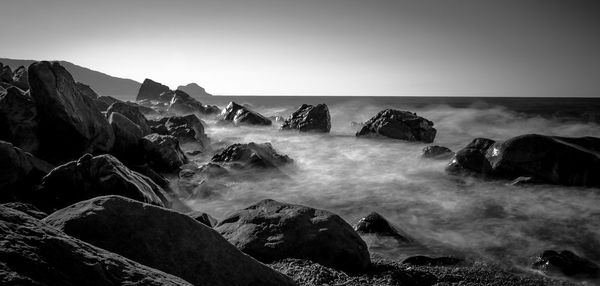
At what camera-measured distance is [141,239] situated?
126 inches

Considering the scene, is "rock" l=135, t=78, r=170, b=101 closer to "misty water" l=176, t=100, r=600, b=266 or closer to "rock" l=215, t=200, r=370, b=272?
"misty water" l=176, t=100, r=600, b=266

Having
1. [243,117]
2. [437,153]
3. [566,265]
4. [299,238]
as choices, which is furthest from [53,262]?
[243,117]

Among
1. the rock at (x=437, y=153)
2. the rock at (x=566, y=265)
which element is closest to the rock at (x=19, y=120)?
the rock at (x=566, y=265)

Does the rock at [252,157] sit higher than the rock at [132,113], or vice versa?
the rock at [132,113]

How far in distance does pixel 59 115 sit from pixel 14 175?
148 inches

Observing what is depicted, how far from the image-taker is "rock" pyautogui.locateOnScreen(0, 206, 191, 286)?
1.79 meters

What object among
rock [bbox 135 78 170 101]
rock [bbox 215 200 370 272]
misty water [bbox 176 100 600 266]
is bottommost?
misty water [bbox 176 100 600 266]

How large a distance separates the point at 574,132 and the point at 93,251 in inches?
1251

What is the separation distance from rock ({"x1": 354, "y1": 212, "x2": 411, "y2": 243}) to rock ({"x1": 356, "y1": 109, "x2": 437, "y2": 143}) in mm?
12949

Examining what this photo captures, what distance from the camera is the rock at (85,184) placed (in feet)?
22.1

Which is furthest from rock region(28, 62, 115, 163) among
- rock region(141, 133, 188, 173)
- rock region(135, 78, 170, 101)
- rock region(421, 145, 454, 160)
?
rock region(135, 78, 170, 101)

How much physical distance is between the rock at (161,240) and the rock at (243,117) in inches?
942

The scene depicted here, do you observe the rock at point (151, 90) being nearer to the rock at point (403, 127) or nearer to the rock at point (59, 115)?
the rock at point (403, 127)

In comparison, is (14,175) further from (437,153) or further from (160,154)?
(437,153)
